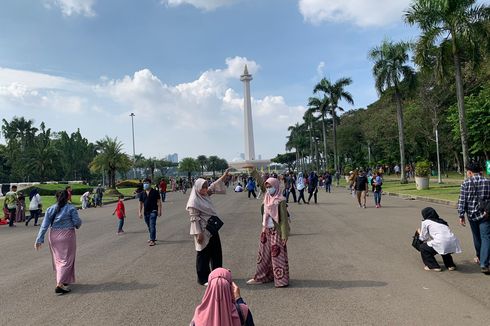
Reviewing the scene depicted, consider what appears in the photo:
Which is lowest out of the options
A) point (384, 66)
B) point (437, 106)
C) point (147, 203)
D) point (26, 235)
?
point (26, 235)

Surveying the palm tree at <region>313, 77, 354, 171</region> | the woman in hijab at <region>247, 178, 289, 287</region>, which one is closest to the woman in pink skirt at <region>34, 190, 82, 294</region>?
the woman in hijab at <region>247, 178, 289, 287</region>

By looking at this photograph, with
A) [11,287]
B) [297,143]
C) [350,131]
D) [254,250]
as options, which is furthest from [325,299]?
[297,143]

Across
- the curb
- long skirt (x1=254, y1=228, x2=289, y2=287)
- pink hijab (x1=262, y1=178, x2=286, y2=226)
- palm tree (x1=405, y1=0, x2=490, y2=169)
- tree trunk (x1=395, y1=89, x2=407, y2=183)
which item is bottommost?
the curb

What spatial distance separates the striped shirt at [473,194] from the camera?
678 centimetres

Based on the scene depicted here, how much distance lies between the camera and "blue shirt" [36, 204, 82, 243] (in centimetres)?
681

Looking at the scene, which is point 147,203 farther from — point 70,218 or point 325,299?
point 325,299

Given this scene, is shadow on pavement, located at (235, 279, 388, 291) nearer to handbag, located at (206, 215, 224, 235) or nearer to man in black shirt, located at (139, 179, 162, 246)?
handbag, located at (206, 215, 224, 235)

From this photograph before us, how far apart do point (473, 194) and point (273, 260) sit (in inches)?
134

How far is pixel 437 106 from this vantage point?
43000 millimetres

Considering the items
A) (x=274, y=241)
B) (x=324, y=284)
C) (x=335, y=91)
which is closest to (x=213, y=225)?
(x=274, y=241)

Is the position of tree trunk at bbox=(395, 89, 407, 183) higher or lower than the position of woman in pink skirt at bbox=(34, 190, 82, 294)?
higher

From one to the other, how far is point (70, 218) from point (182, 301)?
2.52 m

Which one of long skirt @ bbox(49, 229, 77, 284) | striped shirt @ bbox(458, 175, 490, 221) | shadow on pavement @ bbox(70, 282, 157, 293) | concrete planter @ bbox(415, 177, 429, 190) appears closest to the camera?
shadow on pavement @ bbox(70, 282, 157, 293)

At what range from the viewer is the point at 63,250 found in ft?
22.2
